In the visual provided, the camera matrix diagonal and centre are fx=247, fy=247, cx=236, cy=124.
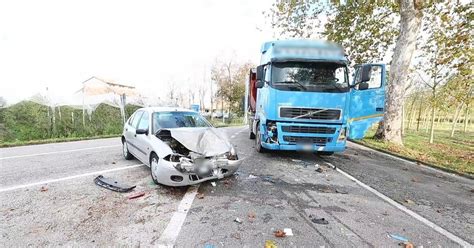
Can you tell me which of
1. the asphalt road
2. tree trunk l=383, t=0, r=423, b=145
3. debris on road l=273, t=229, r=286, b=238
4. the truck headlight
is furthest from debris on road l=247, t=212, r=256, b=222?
tree trunk l=383, t=0, r=423, b=145

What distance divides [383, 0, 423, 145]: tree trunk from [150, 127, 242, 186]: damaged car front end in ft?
32.8

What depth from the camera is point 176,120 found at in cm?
610

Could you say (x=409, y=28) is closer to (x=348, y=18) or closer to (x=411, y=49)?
(x=411, y=49)

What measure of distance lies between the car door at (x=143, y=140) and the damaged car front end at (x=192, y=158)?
335 millimetres

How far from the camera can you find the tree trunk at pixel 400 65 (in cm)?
1095

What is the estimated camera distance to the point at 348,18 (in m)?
13.8

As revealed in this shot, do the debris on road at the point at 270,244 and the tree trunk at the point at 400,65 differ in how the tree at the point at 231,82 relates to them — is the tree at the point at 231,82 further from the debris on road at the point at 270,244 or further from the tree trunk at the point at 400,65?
the debris on road at the point at 270,244

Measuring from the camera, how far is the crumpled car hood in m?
4.87

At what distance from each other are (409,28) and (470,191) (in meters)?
8.52

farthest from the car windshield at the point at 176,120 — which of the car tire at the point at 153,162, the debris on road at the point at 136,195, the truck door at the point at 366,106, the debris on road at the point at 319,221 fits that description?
the truck door at the point at 366,106

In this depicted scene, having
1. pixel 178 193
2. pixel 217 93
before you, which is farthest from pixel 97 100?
pixel 217 93

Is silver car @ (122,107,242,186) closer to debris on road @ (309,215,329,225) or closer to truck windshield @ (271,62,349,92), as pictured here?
debris on road @ (309,215,329,225)

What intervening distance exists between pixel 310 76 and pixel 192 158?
4458 mm

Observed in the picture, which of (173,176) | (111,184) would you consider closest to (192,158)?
(173,176)
